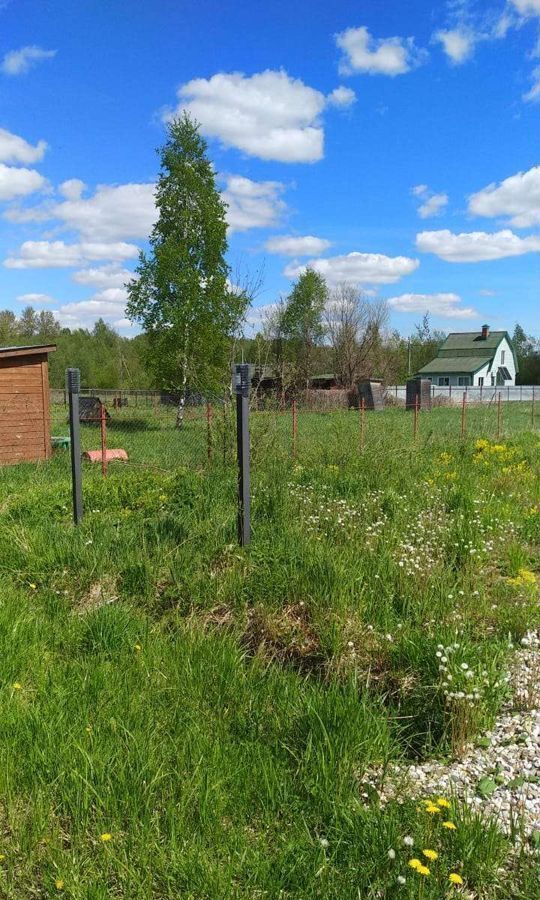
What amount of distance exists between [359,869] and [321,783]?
0.51 metres

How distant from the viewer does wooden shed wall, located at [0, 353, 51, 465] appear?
49.2 feet

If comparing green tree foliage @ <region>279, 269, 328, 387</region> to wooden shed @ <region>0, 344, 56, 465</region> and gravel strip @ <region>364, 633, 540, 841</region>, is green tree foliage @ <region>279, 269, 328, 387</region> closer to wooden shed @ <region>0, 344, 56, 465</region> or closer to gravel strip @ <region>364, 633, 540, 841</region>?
wooden shed @ <region>0, 344, 56, 465</region>

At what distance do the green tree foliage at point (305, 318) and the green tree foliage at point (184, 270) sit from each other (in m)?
29.8

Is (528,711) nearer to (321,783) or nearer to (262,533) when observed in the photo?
(321,783)

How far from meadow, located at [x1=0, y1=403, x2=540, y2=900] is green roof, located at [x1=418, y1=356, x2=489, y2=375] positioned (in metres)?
59.9

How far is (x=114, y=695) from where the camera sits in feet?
12.0

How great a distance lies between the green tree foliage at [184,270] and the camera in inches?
1127

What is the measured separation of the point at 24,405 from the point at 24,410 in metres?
0.14

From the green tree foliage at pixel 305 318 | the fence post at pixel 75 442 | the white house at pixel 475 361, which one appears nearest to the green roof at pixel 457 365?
the white house at pixel 475 361

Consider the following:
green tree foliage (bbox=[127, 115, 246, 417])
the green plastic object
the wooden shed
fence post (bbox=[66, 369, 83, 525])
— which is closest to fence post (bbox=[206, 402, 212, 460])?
fence post (bbox=[66, 369, 83, 525])

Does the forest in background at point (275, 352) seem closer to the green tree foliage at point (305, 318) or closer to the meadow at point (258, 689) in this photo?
the green tree foliage at point (305, 318)

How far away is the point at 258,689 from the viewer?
3879 millimetres

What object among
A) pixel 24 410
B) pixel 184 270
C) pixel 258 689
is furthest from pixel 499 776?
pixel 184 270

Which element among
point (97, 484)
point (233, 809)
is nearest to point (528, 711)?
point (233, 809)
